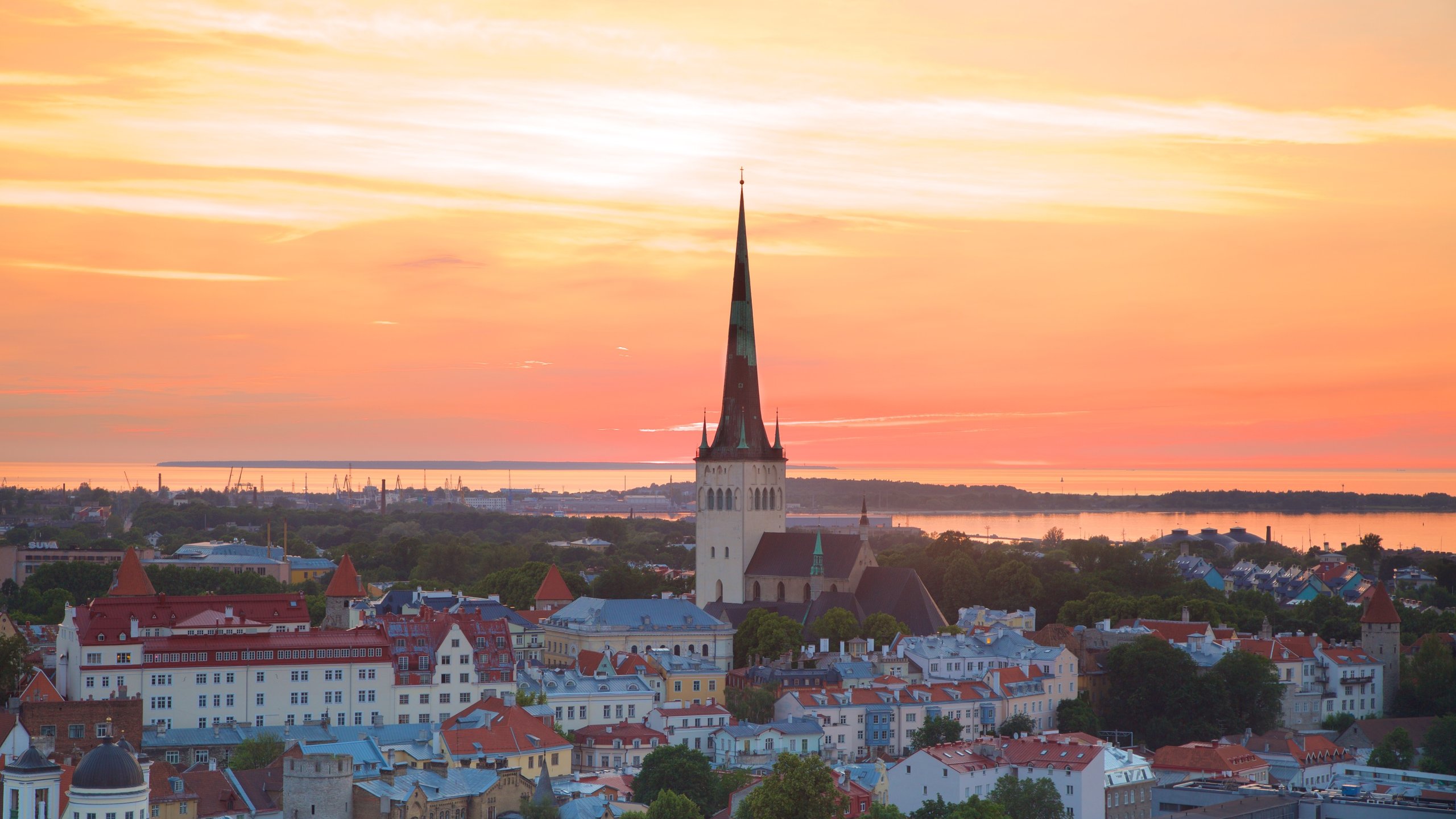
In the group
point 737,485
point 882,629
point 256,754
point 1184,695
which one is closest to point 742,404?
point 737,485

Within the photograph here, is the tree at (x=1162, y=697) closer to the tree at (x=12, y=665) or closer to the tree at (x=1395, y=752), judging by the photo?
the tree at (x=1395, y=752)

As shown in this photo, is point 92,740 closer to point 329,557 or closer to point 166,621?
point 166,621

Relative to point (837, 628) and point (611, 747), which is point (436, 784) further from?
point (837, 628)

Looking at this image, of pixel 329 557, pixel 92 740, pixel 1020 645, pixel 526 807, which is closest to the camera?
pixel 526 807

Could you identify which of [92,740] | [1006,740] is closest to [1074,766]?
[1006,740]

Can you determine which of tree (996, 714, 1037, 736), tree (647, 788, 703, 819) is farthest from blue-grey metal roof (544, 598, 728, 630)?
tree (647, 788, 703, 819)

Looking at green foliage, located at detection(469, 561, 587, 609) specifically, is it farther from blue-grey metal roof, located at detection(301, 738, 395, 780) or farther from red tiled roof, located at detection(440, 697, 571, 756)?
blue-grey metal roof, located at detection(301, 738, 395, 780)

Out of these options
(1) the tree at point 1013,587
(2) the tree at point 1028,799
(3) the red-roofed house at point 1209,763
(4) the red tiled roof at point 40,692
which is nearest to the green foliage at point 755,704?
(2) the tree at point 1028,799
